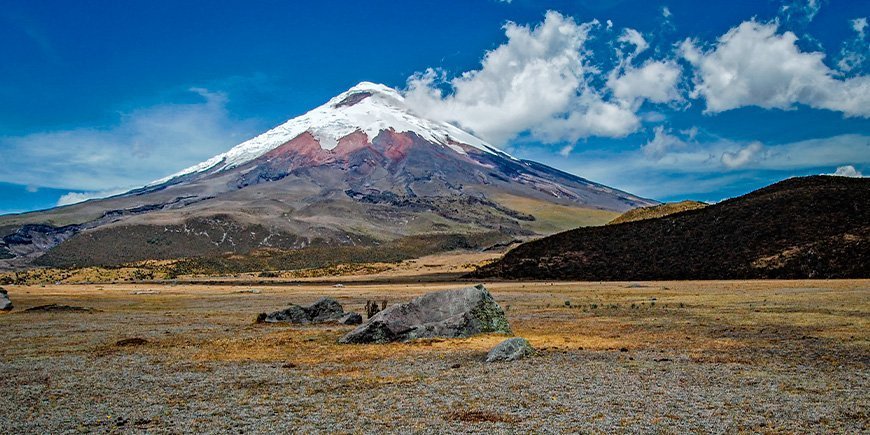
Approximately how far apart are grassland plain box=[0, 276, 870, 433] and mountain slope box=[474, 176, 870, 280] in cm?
3877

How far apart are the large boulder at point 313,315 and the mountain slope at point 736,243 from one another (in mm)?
48935

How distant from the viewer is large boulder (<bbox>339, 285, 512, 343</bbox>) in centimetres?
2338

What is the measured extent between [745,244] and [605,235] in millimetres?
21102

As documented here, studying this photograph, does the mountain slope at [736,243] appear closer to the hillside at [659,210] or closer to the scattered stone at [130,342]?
the hillside at [659,210]

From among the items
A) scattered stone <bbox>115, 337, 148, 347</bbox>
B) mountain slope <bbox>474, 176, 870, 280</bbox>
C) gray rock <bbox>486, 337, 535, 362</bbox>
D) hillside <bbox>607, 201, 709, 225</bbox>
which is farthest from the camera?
hillside <bbox>607, 201, 709, 225</bbox>

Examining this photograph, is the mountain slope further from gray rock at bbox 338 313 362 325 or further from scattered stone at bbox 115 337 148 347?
scattered stone at bbox 115 337 148 347

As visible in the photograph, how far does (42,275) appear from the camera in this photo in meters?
125

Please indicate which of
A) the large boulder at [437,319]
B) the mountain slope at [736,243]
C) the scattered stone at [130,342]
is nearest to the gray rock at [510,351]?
the large boulder at [437,319]

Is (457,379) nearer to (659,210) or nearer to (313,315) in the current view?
(313,315)

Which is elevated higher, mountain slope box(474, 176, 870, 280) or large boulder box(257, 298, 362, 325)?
mountain slope box(474, 176, 870, 280)

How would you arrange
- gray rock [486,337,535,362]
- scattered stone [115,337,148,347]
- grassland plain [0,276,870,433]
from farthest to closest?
scattered stone [115,337,148,347]
gray rock [486,337,535,362]
grassland plain [0,276,870,433]

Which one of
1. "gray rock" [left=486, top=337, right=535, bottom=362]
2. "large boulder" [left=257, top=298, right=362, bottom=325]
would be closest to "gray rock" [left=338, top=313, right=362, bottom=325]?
"large boulder" [left=257, top=298, right=362, bottom=325]

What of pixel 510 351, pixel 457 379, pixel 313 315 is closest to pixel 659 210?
pixel 313 315

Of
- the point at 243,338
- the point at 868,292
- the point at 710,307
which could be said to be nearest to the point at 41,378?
the point at 243,338
